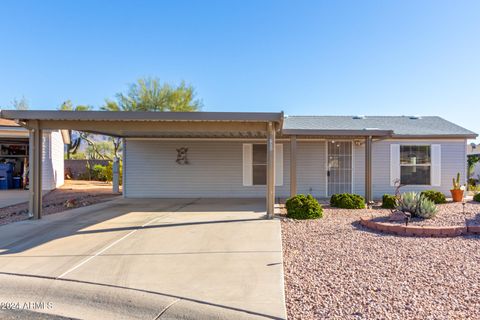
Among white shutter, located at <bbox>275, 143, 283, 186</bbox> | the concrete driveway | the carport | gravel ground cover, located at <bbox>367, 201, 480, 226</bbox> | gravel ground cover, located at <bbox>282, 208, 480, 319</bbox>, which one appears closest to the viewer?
gravel ground cover, located at <bbox>282, 208, 480, 319</bbox>

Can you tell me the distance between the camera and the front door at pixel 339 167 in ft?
Answer: 42.0

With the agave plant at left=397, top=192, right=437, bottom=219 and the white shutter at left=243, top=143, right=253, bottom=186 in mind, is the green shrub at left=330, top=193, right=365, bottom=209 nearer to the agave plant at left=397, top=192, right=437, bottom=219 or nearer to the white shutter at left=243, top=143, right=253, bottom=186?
the agave plant at left=397, top=192, right=437, bottom=219

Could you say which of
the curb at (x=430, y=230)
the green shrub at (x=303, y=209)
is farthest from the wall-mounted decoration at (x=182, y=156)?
the curb at (x=430, y=230)

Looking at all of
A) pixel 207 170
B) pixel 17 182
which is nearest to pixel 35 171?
pixel 207 170

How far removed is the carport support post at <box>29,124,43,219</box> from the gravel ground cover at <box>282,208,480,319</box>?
249 inches

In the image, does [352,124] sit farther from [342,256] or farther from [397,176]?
[342,256]

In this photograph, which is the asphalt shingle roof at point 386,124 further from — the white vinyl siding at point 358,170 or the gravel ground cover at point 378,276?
the gravel ground cover at point 378,276

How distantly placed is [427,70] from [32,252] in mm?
13733

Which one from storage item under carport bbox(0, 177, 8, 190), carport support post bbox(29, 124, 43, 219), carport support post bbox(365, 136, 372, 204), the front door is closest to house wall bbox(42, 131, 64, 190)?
storage item under carport bbox(0, 177, 8, 190)

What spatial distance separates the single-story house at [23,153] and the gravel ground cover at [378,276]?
13.8 m

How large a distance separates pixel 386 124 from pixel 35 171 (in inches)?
503

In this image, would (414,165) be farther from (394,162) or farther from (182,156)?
(182,156)

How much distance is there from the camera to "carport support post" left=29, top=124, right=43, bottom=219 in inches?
320

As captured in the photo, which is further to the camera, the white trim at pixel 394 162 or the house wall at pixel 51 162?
the house wall at pixel 51 162
